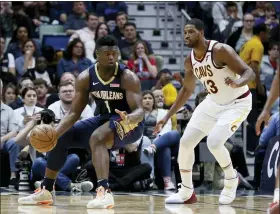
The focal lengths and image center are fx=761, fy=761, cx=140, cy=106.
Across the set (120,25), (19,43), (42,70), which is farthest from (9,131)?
(120,25)

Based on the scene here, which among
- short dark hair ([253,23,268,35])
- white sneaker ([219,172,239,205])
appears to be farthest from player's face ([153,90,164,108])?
white sneaker ([219,172,239,205])

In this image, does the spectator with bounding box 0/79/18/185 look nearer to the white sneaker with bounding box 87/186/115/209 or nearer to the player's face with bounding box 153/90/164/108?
the player's face with bounding box 153/90/164/108

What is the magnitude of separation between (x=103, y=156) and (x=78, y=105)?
77 centimetres

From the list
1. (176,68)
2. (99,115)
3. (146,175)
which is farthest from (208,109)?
(176,68)

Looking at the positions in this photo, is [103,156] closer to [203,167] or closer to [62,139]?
[62,139]

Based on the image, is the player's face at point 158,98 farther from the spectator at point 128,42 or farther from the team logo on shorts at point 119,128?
the team logo on shorts at point 119,128

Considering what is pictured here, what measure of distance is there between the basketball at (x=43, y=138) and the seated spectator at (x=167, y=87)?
4.91m

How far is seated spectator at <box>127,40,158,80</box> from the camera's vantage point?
13250mm

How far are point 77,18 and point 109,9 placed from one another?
784 mm

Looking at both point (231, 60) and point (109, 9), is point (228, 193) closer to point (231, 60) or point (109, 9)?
point (231, 60)

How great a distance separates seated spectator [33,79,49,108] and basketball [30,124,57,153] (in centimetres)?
433

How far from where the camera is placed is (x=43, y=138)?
767 cm

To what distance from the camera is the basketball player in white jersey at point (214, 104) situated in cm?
802

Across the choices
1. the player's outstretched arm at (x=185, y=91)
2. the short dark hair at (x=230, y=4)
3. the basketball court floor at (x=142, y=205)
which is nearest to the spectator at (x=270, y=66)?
the short dark hair at (x=230, y=4)
